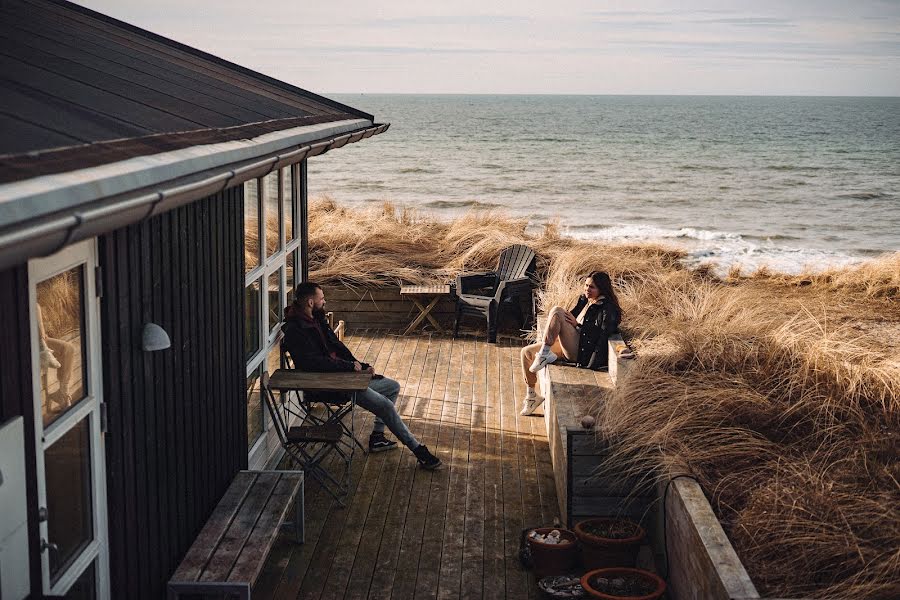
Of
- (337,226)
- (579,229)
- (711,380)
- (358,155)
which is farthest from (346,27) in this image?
(711,380)

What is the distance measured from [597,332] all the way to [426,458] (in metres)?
1.56

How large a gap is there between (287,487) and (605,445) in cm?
173

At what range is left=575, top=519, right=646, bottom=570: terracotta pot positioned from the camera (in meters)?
4.93

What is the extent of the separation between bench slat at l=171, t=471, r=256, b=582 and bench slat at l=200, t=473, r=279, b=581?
27mm

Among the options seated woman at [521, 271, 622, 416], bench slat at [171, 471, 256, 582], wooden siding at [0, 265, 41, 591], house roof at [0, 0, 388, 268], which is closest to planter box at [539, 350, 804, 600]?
seated woman at [521, 271, 622, 416]

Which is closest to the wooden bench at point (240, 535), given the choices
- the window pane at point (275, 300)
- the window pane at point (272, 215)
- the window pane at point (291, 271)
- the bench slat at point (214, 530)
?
the bench slat at point (214, 530)

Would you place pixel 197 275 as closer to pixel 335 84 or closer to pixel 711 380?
pixel 711 380

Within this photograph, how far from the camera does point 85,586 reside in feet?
11.3

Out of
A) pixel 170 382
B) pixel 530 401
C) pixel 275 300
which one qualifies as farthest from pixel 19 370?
pixel 530 401

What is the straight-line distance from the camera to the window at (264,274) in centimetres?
586

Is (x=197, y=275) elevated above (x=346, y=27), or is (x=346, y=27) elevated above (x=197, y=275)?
(x=346, y=27)

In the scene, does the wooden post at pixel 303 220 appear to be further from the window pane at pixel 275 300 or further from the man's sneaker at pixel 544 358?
the man's sneaker at pixel 544 358

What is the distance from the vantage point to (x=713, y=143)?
62.2 m

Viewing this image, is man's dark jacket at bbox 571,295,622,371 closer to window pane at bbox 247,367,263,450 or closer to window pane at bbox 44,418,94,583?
window pane at bbox 247,367,263,450
